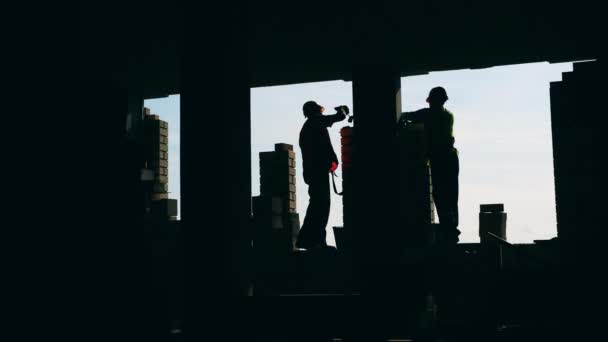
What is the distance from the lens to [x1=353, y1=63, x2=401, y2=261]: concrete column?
1130cm

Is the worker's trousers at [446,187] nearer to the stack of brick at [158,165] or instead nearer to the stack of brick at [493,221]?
the stack of brick at [493,221]

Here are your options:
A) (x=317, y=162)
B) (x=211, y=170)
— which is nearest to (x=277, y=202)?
(x=317, y=162)

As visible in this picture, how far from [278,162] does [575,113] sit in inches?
273

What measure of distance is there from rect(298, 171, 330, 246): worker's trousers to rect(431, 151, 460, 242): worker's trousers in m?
1.52

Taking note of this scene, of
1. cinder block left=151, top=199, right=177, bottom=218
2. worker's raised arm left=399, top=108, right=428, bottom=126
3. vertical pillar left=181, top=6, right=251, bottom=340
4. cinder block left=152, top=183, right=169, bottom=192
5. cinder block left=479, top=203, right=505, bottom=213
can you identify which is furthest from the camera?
cinder block left=152, top=183, right=169, bottom=192

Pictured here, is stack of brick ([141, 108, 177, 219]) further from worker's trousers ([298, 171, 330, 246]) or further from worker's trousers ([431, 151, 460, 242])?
worker's trousers ([431, 151, 460, 242])

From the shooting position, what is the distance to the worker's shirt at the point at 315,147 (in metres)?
9.77

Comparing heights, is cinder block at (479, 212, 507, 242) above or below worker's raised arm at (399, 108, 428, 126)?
below

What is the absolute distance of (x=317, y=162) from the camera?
9820 mm

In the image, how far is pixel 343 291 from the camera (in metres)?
11.6

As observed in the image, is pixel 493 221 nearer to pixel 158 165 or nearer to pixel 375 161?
pixel 375 161

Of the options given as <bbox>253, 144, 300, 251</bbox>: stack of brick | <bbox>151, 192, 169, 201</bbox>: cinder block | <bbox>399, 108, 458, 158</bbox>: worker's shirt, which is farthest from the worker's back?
<bbox>151, 192, 169, 201</bbox>: cinder block

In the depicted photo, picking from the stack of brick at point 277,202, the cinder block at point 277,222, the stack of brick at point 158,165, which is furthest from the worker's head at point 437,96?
the stack of brick at point 158,165

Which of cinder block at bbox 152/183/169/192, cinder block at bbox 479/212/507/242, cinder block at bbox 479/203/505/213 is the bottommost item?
cinder block at bbox 479/212/507/242
